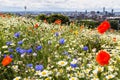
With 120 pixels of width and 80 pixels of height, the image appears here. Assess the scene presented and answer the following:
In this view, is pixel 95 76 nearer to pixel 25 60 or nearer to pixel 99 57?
pixel 99 57

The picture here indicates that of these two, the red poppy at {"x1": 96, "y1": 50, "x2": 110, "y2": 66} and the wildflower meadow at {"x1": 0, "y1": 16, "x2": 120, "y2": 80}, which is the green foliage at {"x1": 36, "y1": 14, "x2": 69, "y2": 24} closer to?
the wildflower meadow at {"x1": 0, "y1": 16, "x2": 120, "y2": 80}

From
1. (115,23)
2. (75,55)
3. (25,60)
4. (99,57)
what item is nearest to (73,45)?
(75,55)

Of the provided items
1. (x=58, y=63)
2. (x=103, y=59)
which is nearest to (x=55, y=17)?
(x=58, y=63)

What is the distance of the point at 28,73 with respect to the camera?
184 inches

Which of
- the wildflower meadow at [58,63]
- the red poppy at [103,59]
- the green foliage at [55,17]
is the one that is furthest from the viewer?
the green foliage at [55,17]

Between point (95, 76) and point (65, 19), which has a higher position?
point (95, 76)

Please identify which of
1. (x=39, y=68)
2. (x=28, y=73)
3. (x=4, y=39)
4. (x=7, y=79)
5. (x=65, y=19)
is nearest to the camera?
(x=39, y=68)

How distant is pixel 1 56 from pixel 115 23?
157 feet

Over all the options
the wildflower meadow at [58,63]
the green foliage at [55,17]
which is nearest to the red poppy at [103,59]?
the wildflower meadow at [58,63]

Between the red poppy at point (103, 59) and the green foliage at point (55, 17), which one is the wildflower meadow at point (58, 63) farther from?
the green foliage at point (55, 17)

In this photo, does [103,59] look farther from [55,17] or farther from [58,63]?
[55,17]

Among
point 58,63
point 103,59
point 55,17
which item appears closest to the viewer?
point 103,59

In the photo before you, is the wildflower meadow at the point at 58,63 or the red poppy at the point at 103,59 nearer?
the red poppy at the point at 103,59

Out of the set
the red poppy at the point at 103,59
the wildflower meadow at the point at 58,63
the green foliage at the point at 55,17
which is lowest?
the green foliage at the point at 55,17
